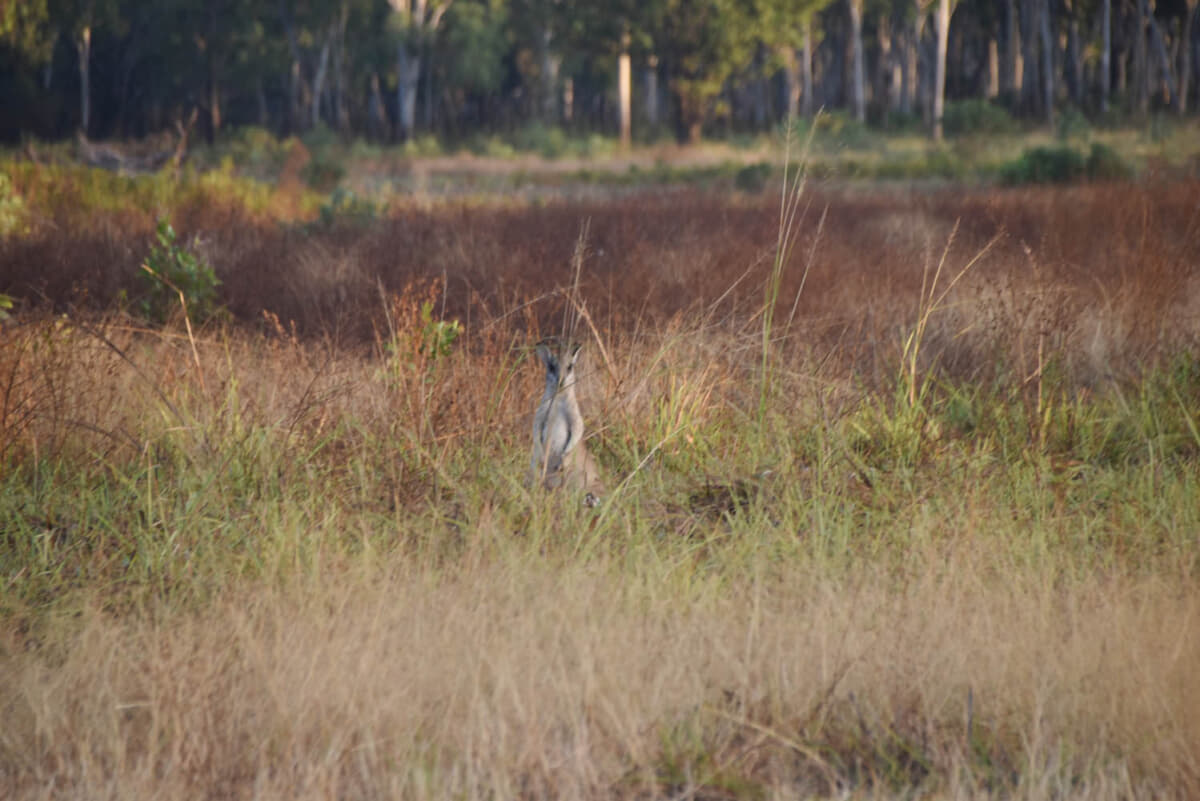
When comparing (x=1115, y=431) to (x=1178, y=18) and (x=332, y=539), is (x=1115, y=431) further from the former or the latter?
(x=1178, y=18)

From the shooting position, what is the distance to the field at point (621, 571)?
246 cm

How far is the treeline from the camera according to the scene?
38062 millimetres

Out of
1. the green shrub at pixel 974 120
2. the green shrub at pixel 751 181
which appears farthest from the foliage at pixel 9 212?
the green shrub at pixel 974 120

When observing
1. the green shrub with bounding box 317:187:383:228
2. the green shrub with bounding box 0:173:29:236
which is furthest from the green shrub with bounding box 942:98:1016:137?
the green shrub with bounding box 0:173:29:236

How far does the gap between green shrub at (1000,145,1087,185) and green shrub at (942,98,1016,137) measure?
13.3m

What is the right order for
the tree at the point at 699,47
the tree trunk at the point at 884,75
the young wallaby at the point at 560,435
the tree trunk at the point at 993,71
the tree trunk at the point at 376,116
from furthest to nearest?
the tree trunk at the point at 993,71 < the tree trunk at the point at 884,75 < the tree trunk at the point at 376,116 < the tree at the point at 699,47 < the young wallaby at the point at 560,435

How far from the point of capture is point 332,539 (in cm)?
347

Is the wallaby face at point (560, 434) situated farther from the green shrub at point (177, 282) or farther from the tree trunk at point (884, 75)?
the tree trunk at point (884, 75)

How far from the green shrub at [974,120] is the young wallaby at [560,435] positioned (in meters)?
27.0

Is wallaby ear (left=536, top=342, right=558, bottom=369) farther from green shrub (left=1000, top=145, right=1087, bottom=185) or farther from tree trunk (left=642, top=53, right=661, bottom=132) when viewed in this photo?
tree trunk (left=642, top=53, right=661, bottom=132)

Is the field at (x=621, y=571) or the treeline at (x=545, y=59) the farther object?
the treeline at (x=545, y=59)

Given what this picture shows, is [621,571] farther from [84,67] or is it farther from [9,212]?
[84,67]

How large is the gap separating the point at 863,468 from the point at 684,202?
30.9 feet

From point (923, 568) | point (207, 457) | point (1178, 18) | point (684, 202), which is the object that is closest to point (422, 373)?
point (207, 457)
